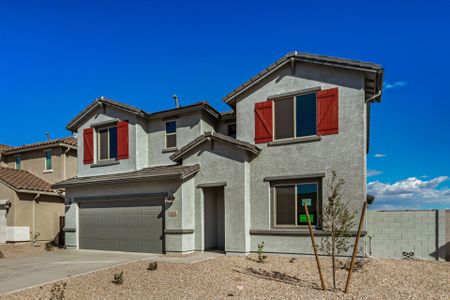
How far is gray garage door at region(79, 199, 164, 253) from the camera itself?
14869 millimetres

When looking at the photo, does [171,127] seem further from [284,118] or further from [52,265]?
[52,265]

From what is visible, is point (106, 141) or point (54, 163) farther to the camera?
point (54, 163)

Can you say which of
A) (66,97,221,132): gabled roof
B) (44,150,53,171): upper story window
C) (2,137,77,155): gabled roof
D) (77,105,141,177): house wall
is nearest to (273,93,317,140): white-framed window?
(66,97,221,132): gabled roof

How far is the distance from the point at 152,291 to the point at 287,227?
19.3ft

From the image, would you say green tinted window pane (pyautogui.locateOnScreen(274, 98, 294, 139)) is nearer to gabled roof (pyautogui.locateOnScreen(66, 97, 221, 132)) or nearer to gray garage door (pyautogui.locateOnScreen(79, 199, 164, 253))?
gabled roof (pyautogui.locateOnScreen(66, 97, 221, 132))

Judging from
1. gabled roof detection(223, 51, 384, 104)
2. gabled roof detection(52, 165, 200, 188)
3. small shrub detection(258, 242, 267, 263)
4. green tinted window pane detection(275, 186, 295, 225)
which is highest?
gabled roof detection(223, 51, 384, 104)

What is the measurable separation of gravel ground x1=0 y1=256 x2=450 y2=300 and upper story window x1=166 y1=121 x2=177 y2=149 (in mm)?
6538

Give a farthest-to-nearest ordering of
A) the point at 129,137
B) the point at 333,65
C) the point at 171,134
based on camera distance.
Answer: the point at 129,137 → the point at 171,134 → the point at 333,65

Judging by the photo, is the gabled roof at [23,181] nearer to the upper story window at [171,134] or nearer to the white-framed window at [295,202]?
the upper story window at [171,134]

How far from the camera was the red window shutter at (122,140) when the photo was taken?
57.1ft

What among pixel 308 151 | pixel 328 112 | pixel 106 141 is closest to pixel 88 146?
pixel 106 141

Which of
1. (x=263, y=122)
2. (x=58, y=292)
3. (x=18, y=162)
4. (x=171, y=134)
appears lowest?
(x=58, y=292)

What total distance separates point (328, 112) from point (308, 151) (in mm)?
1561

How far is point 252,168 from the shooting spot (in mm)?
13984
